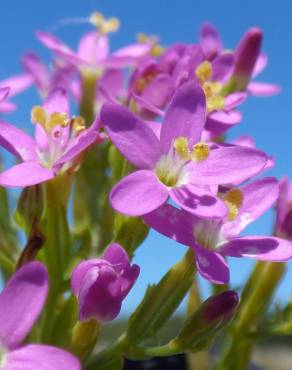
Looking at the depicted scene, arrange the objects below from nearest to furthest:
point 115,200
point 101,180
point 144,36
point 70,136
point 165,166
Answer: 1. point 115,200
2. point 165,166
3. point 70,136
4. point 101,180
5. point 144,36

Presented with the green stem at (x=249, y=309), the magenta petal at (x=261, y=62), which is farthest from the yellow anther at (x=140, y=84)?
the magenta petal at (x=261, y=62)

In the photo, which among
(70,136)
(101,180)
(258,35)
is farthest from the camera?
(101,180)

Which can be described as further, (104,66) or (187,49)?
(104,66)

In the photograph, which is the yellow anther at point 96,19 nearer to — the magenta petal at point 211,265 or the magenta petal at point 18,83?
the magenta petal at point 18,83

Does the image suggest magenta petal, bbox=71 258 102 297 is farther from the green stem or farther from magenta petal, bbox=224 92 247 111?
the green stem

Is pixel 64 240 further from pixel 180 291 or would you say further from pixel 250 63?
pixel 250 63

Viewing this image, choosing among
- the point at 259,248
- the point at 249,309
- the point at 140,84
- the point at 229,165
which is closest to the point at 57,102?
the point at 140,84

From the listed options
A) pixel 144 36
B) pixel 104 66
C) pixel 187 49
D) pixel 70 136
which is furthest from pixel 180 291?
pixel 144 36

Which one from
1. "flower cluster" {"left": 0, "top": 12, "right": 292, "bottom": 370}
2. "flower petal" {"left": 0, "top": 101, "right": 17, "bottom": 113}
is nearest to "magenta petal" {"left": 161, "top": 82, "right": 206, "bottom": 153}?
"flower cluster" {"left": 0, "top": 12, "right": 292, "bottom": 370}
